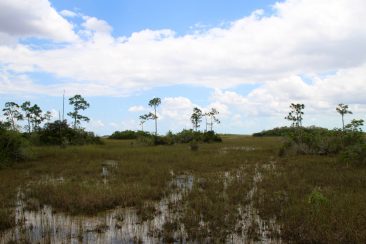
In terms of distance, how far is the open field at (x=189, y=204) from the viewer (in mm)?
8336

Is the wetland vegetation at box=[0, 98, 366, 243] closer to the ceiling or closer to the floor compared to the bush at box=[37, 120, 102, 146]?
closer to the floor

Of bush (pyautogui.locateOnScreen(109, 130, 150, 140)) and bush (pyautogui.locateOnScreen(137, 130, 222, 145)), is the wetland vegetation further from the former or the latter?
bush (pyautogui.locateOnScreen(109, 130, 150, 140))

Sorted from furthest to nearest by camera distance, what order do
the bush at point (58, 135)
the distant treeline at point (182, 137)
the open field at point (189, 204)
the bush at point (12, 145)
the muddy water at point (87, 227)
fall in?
the distant treeline at point (182, 137) → the bush at point (58, 135) → the bush at point (12, 145) → the open field at point (189, 204) → the muddy water at point (87, 227)

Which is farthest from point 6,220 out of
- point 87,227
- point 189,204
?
point 189,204

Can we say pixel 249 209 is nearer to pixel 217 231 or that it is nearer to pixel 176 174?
pixel 217 231

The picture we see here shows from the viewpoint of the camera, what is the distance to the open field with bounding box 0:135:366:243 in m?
8.34

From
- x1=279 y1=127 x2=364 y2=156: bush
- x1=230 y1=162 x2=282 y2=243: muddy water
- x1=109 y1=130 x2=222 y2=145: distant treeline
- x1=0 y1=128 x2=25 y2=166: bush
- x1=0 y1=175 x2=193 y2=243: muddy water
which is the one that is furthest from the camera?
x1=109 y1=130 x2=222 y2=145: distant treeline

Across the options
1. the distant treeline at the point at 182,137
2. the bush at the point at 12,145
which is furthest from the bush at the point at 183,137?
the bush at the point at 12,145

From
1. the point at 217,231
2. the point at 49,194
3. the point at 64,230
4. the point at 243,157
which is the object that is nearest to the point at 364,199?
the point at 217,231

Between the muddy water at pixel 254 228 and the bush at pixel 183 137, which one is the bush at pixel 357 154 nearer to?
the muddy water at pixel 254 228

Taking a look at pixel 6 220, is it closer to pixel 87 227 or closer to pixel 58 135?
pixel 87 227

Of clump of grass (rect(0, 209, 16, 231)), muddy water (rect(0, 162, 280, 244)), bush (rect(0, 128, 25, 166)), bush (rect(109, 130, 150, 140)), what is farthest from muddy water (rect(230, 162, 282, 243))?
bush (rect(109, 130, 150, 140))

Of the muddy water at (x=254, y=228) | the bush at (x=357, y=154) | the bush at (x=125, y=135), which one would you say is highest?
the bush at (x=125, y=135)

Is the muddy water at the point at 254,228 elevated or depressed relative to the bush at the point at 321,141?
depressed
